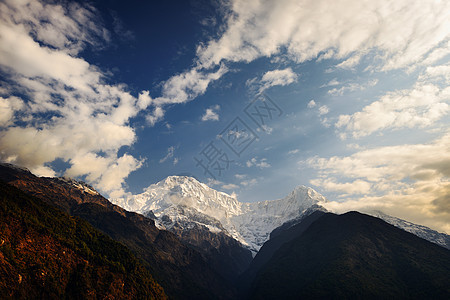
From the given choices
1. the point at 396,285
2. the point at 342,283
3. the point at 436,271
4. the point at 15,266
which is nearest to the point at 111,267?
the point at 15,266

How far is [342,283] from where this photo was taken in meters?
176

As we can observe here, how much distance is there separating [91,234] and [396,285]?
198 m

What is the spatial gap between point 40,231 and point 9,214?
46.5 ft

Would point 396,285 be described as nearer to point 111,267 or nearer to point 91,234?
point 111,267

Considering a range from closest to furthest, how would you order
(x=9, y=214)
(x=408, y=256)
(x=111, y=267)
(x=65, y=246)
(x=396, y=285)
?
(x=9, y=214), (x=65, y=246), (x=111, y=267), (x=396, y=285), (x=408, y=256)

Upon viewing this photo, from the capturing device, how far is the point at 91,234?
154 m

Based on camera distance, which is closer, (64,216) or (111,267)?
(111,267)

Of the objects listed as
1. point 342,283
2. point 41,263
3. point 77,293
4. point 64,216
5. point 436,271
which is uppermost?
point 436,271

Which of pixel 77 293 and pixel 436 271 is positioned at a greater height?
pixel 436 271

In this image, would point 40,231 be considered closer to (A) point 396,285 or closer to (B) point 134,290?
(B) point 134,290

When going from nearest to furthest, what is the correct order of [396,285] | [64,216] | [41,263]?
[41,263]
[64,216]
[396,285]

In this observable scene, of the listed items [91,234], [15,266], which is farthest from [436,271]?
[15,266]

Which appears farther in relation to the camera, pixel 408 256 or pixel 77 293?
pixel 408 256

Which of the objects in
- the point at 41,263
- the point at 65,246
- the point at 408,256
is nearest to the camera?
the point at 41,263
